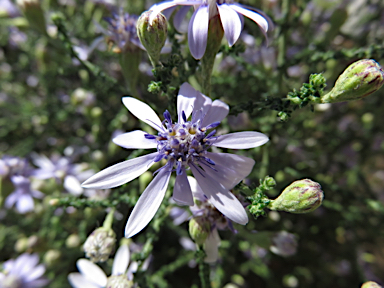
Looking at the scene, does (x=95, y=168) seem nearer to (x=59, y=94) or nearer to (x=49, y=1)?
(x=59, y=94)

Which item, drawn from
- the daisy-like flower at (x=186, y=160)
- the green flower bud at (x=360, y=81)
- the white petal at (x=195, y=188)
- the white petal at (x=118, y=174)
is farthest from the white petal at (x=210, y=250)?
the green flower bud at (x=360, y=81)

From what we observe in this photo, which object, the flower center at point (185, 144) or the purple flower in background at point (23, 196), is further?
the purple flower in background at point (23, 196)

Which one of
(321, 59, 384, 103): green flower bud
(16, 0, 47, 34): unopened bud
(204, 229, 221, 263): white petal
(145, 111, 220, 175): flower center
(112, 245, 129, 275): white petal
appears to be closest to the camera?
(321, 59, 384, 103): green flower bud

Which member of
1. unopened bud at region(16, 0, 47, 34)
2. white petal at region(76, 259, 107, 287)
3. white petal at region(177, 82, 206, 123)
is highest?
unopened bud at region(16, 0, 47, 34)

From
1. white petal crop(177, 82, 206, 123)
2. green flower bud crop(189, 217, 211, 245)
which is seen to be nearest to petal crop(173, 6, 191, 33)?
white petal crop(177, 82, 206, 123)

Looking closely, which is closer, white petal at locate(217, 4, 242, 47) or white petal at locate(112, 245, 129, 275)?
white petal at locate(217, 4, 242, 47)

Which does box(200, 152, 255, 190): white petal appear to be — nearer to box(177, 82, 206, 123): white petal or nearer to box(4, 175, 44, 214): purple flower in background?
box(177, 82, 206, 123): white petal

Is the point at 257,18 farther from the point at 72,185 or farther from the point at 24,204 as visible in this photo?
the point at 24,204

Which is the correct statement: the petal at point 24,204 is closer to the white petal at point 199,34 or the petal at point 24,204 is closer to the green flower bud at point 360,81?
the white petal at point 199,34
